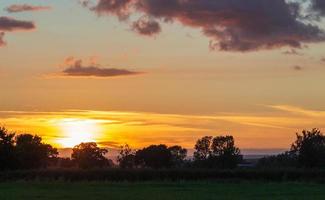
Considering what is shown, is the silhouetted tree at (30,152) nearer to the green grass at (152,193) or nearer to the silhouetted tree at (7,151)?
the silhouetted tree at (7,151)

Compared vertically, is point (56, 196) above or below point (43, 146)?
below

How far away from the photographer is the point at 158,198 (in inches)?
1443

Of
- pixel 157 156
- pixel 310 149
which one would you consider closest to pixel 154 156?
pixel 157 156

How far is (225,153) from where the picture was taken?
117 m

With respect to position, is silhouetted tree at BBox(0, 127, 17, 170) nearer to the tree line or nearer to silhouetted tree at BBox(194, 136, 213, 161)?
the tree line

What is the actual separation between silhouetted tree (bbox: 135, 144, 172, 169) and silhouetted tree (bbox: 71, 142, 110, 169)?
7.03 m

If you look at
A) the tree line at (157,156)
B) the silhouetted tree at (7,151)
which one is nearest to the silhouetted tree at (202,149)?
the tree line at (157,156)

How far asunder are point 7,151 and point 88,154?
3342 centimetres

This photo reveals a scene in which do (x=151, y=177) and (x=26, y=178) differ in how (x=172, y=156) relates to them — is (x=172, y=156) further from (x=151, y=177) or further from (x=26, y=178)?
(x=26, y=178)

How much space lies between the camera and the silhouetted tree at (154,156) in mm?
116500

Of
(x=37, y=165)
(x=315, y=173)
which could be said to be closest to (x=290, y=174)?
(x=315, y=173)

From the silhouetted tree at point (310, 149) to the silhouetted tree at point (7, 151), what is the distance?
40794mm

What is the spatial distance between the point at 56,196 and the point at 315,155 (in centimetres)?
6716

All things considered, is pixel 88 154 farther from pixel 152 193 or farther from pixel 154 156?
pixel 152 193
